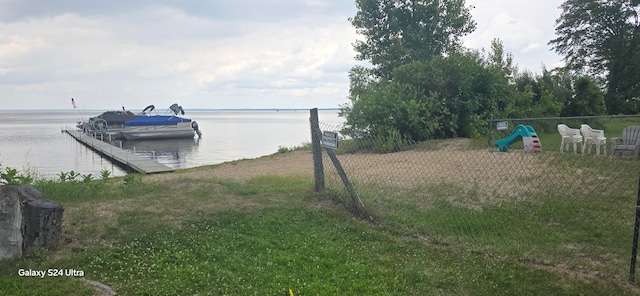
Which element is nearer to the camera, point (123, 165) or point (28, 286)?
point (28, 286)

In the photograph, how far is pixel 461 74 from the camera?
66.5 feet

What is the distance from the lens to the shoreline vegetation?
14.9 feet

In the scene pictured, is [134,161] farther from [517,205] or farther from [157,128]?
[157,128]

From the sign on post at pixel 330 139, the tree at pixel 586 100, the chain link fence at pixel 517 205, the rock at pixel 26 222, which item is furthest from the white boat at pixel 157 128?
the rock at pixel 26 222

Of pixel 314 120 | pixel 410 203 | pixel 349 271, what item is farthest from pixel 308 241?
pixel 314 120

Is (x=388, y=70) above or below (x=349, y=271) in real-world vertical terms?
above

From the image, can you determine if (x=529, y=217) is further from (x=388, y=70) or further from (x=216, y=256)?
(x=388, y=70)

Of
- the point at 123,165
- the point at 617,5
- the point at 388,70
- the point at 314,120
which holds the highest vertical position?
the point at 617,5

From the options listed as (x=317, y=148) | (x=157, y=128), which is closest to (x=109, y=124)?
(x=157, y=128)

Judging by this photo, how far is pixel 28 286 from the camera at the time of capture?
181 inches

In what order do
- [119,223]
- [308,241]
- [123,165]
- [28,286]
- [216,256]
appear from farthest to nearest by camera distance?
[123,165] → [119,223] → [308,241] → [216,256] → [28,286]

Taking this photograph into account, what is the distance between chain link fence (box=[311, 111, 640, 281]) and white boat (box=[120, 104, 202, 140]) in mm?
41221

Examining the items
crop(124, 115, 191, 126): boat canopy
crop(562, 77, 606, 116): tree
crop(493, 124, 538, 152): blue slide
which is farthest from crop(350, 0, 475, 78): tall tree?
crop(124, 115, 191, 126): boat canopy

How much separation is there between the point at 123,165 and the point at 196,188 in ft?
57.0
